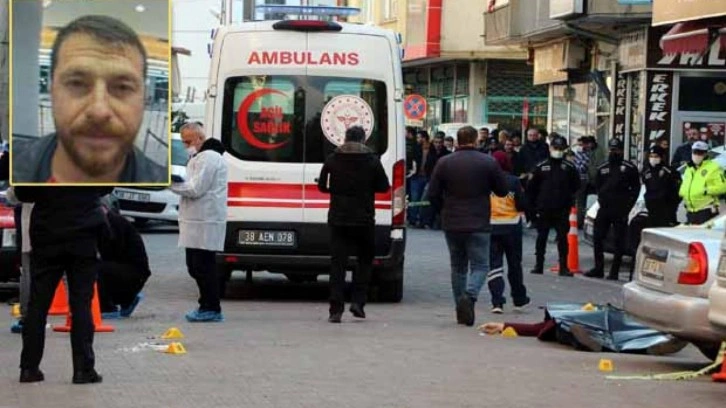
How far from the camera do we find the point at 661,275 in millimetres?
10820

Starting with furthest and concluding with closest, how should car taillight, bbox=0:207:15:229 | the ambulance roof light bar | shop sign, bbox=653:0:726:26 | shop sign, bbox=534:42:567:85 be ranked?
shop sign, bbox=534:42:567:85
shop sign, bbox=653:0:726:26
the ambulance roof light bar
car taillight, bbox=0:207:15:229

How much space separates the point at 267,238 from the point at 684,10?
31.0 ft

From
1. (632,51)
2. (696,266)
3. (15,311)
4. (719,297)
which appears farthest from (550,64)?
(719,297)

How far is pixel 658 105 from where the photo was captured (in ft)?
92.2

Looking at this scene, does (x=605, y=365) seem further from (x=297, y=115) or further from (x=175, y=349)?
(x=297, y=115)

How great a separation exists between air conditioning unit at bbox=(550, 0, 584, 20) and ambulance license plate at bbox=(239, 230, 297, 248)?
13.2 metres

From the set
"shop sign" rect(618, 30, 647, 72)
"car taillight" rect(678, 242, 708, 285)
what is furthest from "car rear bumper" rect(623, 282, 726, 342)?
"shop sign" rect(618, 30, 647, 72)

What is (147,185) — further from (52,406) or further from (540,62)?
(540,62)

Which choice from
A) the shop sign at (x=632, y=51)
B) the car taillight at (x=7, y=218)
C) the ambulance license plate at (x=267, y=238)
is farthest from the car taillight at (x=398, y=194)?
the shop sign at (x=632, y=51)

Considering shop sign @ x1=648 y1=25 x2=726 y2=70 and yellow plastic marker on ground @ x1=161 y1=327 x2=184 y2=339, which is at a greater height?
shop sign @ x1=648 y1=25 x2=726 y2=70

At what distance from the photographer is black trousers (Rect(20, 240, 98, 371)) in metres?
9.46

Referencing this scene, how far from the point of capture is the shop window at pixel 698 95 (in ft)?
91.5

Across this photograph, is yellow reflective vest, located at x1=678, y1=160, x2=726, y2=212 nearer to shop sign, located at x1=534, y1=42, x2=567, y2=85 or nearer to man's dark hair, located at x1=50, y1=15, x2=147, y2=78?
man's dark hair, located at x1=50, y1=15, x2=147, y2=78

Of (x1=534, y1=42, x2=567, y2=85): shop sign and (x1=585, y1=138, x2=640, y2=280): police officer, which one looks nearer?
(x1=585, y1=138, x2=640, y2=280): police officer
